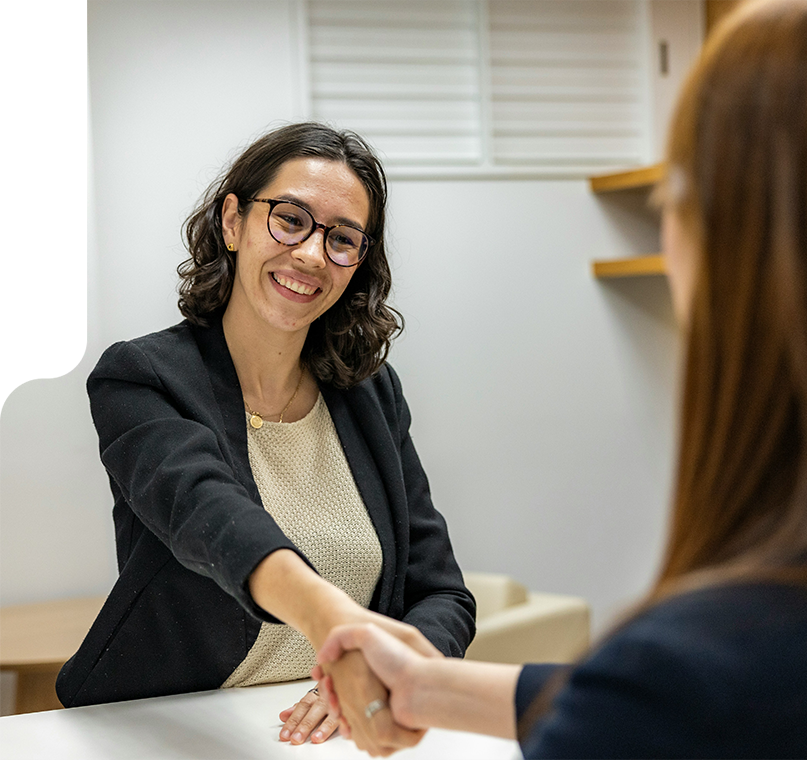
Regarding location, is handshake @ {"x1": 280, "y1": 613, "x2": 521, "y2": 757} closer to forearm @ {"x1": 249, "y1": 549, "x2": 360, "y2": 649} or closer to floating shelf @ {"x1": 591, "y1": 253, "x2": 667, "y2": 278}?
forearm @ {"x1": 249, "y1": 549, "x2": 360, "y2": 649}

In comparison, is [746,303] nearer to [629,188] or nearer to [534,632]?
[534,632]

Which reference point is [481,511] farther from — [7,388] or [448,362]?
[7,388]

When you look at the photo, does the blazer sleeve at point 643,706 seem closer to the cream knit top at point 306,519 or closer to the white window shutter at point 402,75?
the cream knit top at point 306,519

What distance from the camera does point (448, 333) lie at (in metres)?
3.14

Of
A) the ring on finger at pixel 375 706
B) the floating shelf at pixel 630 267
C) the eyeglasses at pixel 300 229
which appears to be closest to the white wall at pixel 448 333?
the floating shelf at pixel 630 267

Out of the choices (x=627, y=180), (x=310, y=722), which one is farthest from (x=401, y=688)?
(x=627, y=180)

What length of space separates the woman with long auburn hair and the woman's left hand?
0.67m

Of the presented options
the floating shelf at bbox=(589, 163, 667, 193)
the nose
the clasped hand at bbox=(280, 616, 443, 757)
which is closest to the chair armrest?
the floating shelf at bbox=(589, 163, 667, 193)

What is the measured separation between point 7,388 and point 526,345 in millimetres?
1639

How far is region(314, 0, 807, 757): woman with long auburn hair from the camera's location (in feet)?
1.84

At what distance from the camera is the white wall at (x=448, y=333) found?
2.76 meters

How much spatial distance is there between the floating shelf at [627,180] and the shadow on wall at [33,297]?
5.64ft

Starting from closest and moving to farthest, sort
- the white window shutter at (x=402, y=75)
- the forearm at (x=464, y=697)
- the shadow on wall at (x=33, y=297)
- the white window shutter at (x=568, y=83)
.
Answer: the forearm at (x=464, y=697) < the shadow on wall at (x=33, y=297) < the white window shutter at (x=402, y=75) < the white window shutter at (x=568, y=83)

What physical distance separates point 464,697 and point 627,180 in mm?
2489
